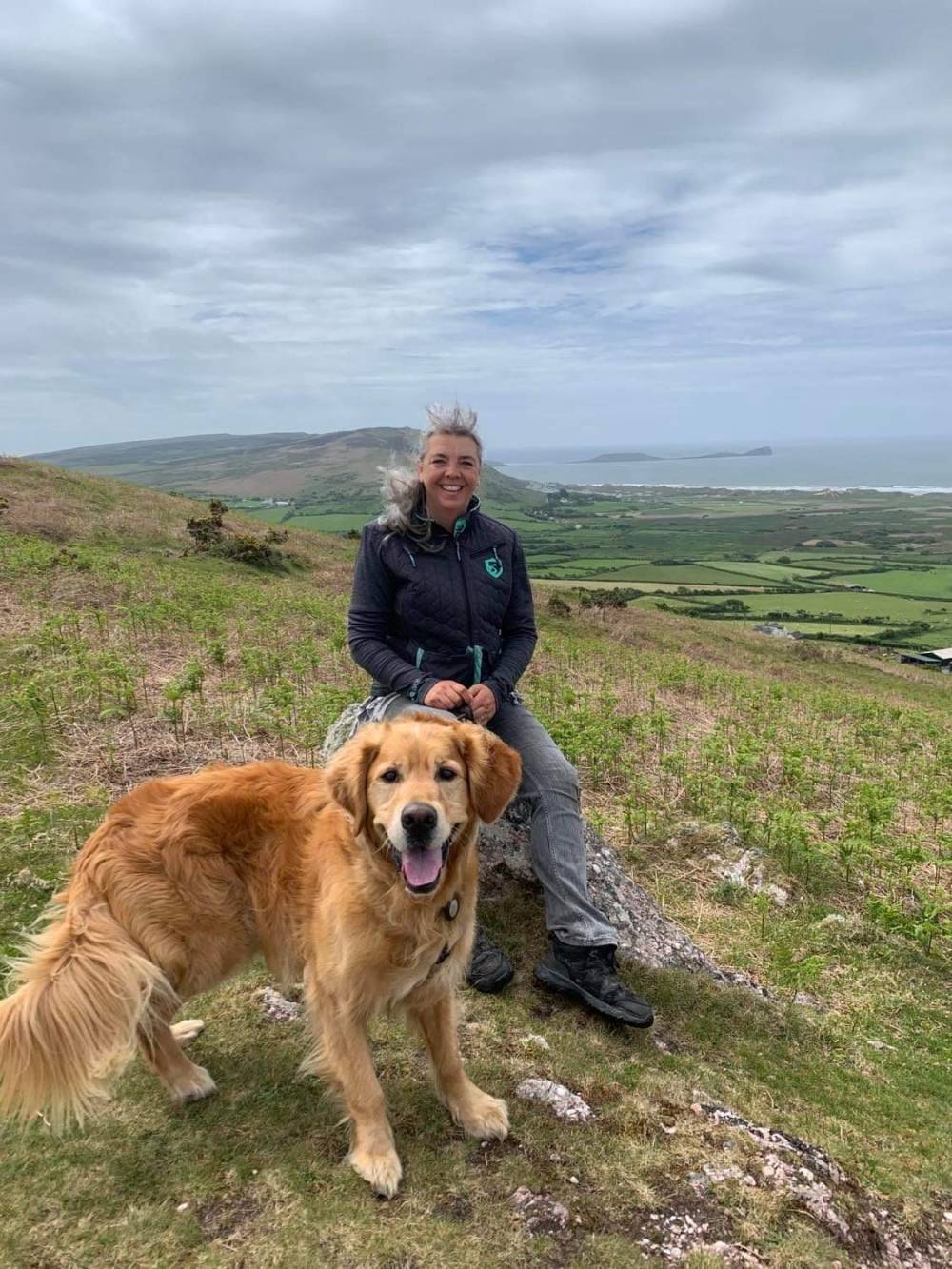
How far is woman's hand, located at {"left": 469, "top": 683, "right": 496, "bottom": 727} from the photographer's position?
14.6ft

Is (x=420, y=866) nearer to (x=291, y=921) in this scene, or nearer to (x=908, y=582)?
(x=291, y=921)

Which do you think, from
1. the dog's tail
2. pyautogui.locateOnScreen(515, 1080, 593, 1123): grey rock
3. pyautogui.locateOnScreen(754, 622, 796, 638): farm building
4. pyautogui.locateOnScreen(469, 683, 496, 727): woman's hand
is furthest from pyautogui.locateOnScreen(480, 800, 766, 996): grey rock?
pyautogui.locateOnScreen(754, 622, 796, 638): farm building

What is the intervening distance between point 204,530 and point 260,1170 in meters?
24.6

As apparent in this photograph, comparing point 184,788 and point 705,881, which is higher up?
point 184,788

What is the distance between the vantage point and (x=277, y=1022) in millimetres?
3861

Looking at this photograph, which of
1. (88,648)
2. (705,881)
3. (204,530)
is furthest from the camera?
(204,530)

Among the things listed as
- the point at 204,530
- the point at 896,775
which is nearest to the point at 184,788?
the point at 896,775

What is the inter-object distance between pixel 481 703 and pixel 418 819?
1500mm

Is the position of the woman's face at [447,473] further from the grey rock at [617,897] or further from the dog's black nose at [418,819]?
the dog's black nose at [418,819]

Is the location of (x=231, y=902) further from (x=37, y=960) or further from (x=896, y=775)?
(x=896, y=775)

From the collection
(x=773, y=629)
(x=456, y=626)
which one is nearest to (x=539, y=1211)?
(x=456, y=626)

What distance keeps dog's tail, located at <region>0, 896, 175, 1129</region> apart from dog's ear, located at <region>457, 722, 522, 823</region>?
1.59 metres

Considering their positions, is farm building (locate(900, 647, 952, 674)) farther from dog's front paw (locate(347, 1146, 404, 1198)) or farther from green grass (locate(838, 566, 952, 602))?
dog's front paw (locate(347, 1146, 404, 1198))

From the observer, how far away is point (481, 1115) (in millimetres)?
3271
